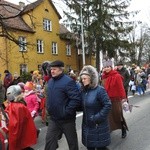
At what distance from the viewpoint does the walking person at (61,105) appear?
18.8ft

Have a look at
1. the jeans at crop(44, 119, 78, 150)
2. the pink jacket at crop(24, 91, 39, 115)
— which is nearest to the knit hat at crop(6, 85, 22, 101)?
the jeans at crop(44, 119, 78, 150)

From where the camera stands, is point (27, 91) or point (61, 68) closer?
point (61, 68)

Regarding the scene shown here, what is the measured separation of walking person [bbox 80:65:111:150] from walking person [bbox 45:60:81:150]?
0.18 metres

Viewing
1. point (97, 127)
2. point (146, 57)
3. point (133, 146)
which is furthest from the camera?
point (146, 57)

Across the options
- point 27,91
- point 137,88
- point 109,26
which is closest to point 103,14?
point 109,26

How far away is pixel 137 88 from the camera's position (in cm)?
2055

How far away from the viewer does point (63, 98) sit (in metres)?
5.75

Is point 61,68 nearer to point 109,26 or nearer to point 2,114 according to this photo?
point 2,114

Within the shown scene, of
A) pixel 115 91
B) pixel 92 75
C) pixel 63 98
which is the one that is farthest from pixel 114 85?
pixel 63 98

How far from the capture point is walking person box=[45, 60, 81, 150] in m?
5.72

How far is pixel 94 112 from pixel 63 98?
1.73 ft

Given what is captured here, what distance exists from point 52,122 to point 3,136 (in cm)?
80

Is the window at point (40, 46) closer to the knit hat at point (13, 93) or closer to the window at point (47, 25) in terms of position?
the window at point (47, 25)

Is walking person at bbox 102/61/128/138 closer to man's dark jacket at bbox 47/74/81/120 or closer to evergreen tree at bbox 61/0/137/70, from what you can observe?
man's dark jacket at bbox 47/74/81/120
